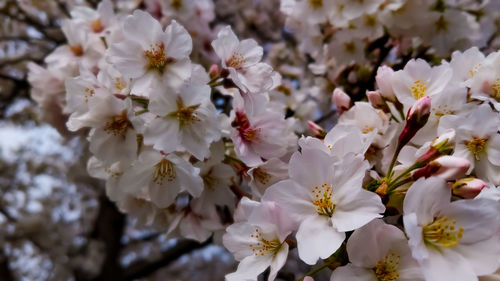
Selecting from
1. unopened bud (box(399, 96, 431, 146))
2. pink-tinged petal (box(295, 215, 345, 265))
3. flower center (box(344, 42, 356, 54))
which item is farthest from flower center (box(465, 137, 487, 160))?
flower center (box(344, 42, 356, 54))

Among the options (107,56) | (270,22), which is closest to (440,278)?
(107,56)

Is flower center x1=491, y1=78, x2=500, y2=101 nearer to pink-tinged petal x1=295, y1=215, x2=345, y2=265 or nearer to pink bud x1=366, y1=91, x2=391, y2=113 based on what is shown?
pink bud x1=366, y1=91, x2=391, y2=113

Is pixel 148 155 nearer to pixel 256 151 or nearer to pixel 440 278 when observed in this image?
pixel 256 151

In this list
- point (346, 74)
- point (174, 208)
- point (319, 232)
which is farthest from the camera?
point (346, 74)

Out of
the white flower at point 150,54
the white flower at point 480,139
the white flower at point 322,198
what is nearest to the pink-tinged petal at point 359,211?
the white flower at point 322,198

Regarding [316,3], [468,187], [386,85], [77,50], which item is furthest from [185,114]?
[316,3]

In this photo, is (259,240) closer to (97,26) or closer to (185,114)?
(185,114)
